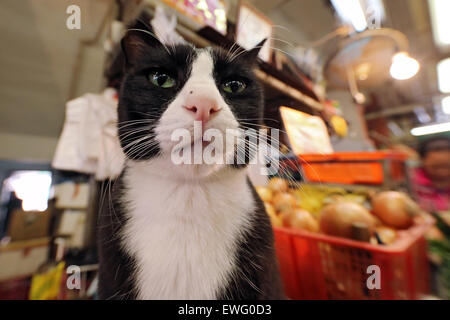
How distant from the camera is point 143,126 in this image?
0.35m

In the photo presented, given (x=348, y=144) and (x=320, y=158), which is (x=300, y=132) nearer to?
(x=320, y=158)

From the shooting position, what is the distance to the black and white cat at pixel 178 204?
34 centimetres

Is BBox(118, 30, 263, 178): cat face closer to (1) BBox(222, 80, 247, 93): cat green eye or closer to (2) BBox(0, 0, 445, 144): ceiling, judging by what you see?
(1) BBox(222, 80, 247, 93): cat green eye

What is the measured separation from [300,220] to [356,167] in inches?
8.7

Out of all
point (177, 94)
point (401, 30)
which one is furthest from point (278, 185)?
point (401, 30)

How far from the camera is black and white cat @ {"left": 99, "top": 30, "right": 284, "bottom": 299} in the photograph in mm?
345

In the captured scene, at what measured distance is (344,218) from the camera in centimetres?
45

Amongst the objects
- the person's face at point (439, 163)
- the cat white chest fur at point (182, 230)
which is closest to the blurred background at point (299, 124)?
the person's face at point (439, 163)

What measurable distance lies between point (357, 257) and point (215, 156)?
43 cm

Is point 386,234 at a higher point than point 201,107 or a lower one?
lower

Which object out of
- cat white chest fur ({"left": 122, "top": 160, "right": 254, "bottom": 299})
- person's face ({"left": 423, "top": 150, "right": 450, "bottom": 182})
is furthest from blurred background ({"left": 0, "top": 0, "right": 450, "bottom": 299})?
cat white chest fur ({"left": 122, "top": 160, "right": 254, "bottom": 299})

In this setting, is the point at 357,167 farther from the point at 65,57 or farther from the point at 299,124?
the point at 65,57

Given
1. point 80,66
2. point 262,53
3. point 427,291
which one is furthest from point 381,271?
point 80,66

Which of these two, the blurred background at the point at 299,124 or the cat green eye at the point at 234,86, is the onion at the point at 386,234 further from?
the cat green eye at the point at 234,86
